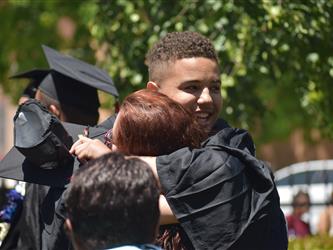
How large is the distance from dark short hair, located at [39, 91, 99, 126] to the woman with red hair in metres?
1.73

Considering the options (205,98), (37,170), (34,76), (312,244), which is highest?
(205,98)

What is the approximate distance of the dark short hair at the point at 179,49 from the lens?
13.3ft

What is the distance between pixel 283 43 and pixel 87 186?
398cm

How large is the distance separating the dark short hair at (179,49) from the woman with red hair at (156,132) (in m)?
0.52

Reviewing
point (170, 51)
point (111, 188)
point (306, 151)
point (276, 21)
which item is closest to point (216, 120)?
point (170, 51)

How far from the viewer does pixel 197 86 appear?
3.97 m

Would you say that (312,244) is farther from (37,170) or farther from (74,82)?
(37,170)

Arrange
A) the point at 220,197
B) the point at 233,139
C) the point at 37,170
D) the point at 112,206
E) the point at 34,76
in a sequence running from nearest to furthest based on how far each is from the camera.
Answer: the point at 112,206 < the point at 220,197 < the point at 233,139 < the point at 37,170 < the point at 34,76

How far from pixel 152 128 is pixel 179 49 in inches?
27.3

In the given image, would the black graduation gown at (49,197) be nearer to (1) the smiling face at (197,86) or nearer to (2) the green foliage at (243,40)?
(1) the smiling face at (197,86)

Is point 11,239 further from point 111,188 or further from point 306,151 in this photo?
point 306,151

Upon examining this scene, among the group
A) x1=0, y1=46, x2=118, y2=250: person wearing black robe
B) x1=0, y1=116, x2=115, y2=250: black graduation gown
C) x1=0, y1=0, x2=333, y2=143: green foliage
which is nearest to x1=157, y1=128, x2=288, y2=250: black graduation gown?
x1=0, y1=116, x2=115, y2=250: black graduation gown

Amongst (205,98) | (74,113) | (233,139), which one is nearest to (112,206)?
(233,139)

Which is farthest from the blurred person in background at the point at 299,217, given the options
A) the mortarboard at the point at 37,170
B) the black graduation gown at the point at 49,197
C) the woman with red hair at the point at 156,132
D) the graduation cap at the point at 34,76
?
the woman with red hair at the point at 156,132
